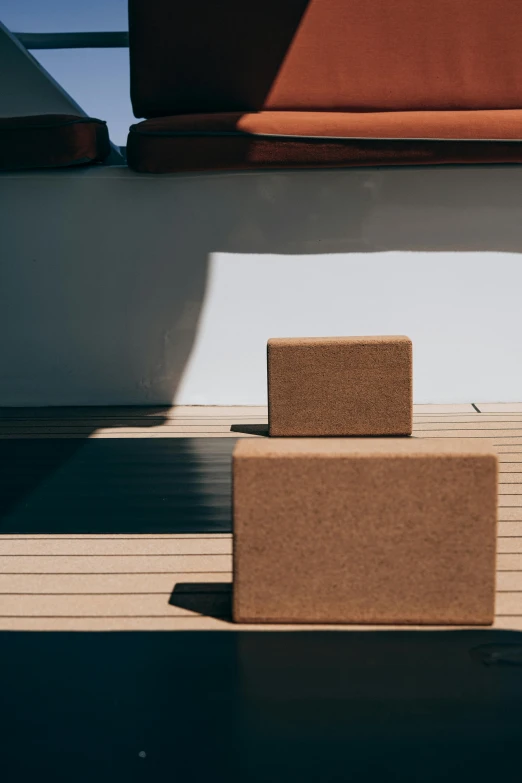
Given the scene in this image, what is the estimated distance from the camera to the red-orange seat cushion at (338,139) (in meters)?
5.33

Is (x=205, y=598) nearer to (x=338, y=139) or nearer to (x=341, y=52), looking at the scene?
(x=338, y=139)

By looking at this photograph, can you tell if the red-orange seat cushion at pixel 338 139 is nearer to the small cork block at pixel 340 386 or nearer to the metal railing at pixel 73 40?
the small cork block at pixel 340 386

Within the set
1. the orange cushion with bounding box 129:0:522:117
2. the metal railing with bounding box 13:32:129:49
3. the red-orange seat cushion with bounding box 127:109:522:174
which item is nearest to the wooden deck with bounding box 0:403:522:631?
the red-orange seat cushion with bounding box 127:109:522:174

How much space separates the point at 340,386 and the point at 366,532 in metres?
2.33

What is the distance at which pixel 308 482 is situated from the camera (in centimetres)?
228

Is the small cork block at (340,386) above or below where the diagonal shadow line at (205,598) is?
above

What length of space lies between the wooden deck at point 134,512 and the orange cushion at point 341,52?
1868mm

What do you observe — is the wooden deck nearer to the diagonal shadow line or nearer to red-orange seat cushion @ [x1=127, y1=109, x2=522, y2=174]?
the diagonal shadow line

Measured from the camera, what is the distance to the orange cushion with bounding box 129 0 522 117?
549 cm

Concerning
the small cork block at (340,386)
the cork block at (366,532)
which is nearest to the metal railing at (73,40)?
the small cork block at (340,386)
